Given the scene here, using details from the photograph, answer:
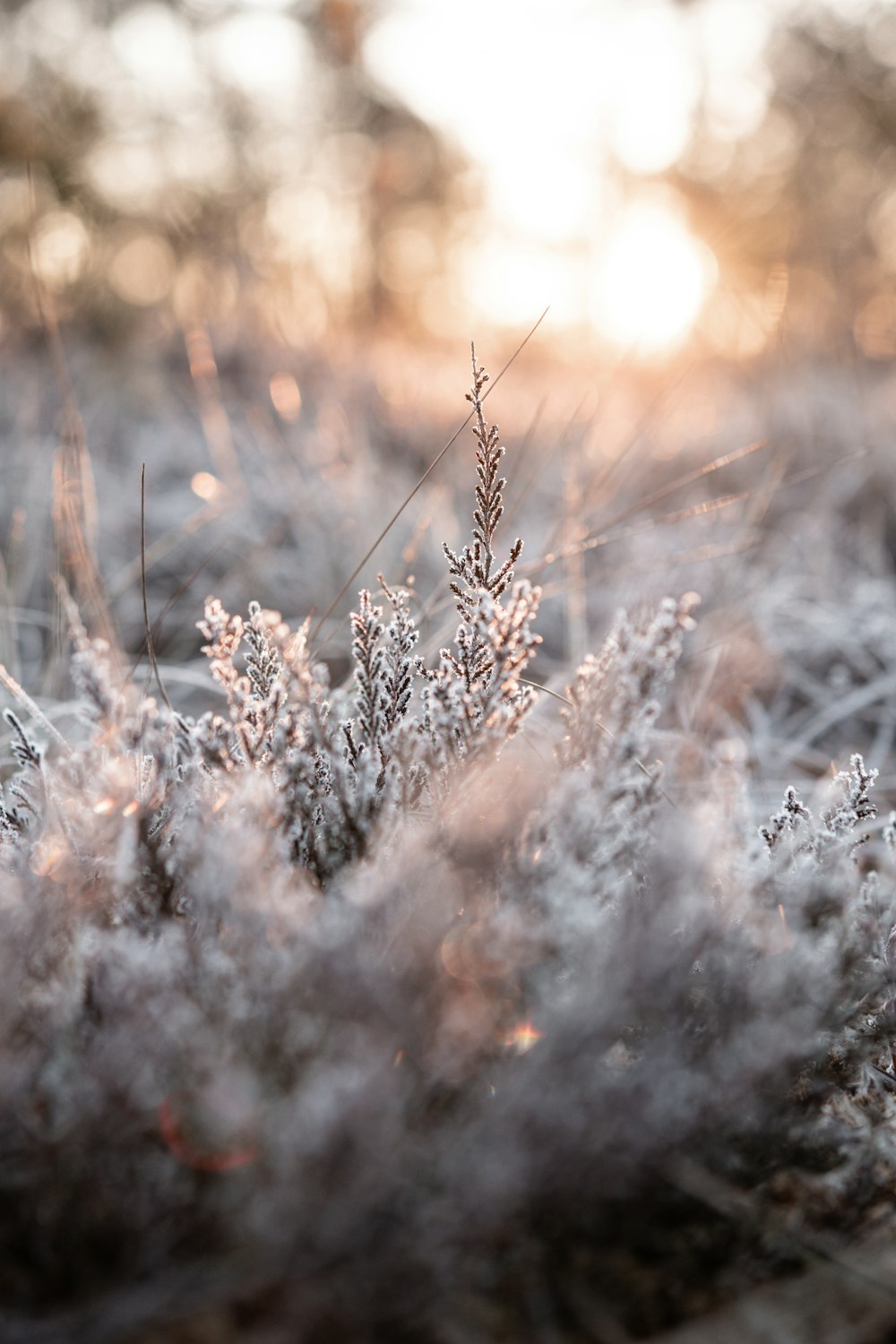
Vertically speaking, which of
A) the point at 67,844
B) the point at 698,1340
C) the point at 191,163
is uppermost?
the point at 191,163

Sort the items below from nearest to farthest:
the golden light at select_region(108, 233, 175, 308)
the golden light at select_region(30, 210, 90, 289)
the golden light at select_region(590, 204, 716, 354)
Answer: the golden light at select_region(590, 204, 716, 354)
the golden light at select_region(30, 210, 90, 289)
the golden light at select_region(108, 233, 175, 308)

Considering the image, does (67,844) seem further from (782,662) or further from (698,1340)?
(782,662)

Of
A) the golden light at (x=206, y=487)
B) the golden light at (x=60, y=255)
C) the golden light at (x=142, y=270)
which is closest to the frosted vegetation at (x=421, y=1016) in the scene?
the golden light at (x=206, y=487)

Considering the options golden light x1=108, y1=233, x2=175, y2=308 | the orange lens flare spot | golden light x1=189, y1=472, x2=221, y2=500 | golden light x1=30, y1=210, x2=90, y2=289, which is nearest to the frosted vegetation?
the orange lens flare spot

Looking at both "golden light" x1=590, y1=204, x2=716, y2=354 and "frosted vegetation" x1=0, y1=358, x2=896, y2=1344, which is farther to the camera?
"golden light" x1=590, y1=204, x2=716, y2=354

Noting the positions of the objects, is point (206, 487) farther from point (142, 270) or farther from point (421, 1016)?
point (142, 270)

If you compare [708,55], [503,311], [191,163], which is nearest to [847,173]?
[708,55]

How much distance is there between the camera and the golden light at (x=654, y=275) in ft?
10.5

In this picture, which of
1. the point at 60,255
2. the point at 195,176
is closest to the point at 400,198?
the point at 195,176

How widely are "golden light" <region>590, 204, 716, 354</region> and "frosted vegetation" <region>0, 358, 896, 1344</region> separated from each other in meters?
2.22

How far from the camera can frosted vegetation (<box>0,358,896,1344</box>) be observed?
2.84 ft

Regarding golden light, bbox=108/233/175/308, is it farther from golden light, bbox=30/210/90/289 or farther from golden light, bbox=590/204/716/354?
golden light, bbox=590/204/716/354

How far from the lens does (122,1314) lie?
2.63ft

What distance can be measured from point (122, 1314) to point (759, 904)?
953mm
